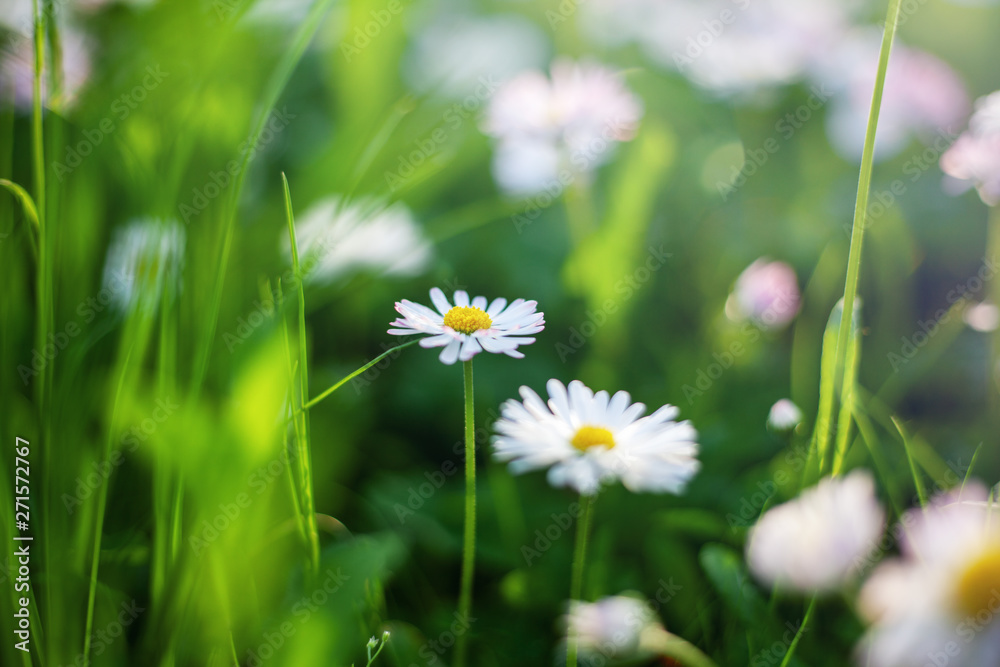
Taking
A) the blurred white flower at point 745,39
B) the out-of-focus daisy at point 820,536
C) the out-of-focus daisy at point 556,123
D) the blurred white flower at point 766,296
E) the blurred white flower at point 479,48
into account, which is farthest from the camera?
the blurred white flower at point 479,48

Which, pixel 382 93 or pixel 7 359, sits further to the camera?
pixel 382 93

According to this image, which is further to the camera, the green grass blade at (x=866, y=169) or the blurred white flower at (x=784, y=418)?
the blurred white flower at (x=784, y=418)

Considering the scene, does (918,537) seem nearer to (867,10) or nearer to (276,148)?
(276,148)

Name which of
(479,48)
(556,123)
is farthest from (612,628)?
(479,48)

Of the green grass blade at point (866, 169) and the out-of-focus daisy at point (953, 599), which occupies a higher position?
the green grass blade at point (866, 169)

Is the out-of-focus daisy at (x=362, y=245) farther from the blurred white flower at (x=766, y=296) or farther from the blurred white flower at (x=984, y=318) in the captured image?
the blurred white flower at (x=984, y=318)

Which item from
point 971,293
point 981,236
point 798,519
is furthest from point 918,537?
point 981,236

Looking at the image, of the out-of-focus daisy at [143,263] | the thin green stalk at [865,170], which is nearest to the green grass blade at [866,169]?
the thin green stalk at [865,170]

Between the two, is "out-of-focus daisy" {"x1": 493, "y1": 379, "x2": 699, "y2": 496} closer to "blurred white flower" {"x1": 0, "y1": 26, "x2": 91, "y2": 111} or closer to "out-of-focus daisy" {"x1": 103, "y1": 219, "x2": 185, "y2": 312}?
"out-of-focus daisy" {"x1": 103, "y1": 219, "x2": 185, "y2": 312}
